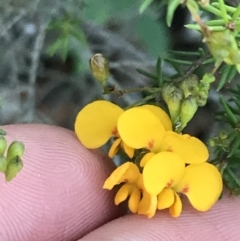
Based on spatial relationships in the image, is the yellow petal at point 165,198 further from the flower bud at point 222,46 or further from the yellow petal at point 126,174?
the flower bud at point 222,46

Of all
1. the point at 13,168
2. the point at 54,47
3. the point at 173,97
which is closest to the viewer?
the point at 13,168

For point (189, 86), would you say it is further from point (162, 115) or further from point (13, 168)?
point (13, 168)

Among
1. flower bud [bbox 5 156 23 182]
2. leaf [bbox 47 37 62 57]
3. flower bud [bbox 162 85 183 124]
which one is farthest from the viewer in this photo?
leaf [bbox 47 37 62 57]

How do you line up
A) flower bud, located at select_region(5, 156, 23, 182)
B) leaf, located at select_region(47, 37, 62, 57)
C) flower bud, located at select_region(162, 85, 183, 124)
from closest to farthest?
1. flower bud, located at select_region(5, 156, 23, 182)
2. flower bud, located at select_region(162, 85, 183, 124)
3. leaf, located at select_region(47, 37, 62, 57)

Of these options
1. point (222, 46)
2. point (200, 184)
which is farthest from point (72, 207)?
point (222, 46)

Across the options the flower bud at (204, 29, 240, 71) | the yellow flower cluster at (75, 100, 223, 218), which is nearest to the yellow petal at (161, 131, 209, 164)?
the yellow flower cluster at (75, 100, 223, 218)

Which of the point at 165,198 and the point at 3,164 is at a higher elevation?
the point at 3,164

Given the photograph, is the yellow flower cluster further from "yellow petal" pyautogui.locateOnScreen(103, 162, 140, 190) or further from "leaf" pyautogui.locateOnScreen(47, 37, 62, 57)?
"leaf" pyautogui.locateOnScreen(47, 37, 62, 57)

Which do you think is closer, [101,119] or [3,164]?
[3,164]
